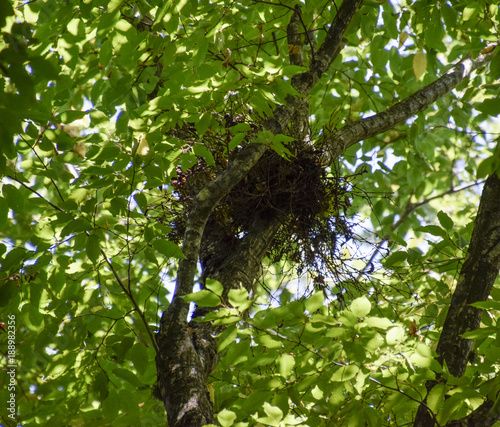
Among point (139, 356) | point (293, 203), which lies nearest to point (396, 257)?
point (293, 203)

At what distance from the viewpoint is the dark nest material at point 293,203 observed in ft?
7.38

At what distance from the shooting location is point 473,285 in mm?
1939

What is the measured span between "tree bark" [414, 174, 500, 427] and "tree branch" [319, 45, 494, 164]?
26.8 inches

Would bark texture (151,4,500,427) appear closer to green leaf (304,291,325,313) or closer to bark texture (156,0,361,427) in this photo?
bark texture (156,0,361,427)

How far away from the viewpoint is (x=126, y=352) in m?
1.64

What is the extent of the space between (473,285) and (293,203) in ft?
2.91

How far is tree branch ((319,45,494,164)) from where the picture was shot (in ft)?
7.73

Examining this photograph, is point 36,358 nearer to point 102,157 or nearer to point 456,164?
point 102,157

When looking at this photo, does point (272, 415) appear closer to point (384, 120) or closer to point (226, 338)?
point (226, 338)

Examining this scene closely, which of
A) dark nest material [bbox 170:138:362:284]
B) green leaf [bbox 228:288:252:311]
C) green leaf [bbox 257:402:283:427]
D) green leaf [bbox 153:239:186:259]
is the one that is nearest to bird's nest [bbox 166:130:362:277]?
dark nest material [bbox 170:138:362:284]

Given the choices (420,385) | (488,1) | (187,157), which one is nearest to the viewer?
(420,385)

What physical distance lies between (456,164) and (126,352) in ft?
16.0

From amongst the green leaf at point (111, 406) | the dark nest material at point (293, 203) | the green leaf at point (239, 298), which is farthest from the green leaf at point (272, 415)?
the dark nest material at point (293, 203)

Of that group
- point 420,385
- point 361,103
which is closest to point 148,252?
point 420,385
